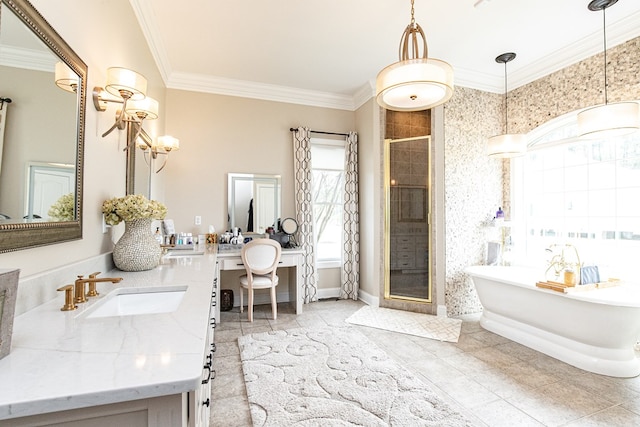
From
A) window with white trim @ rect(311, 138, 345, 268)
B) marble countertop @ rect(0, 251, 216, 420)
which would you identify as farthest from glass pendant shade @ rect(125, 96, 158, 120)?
window with white trim @ rect(311, 138, 345, 268)

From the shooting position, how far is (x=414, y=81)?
180cm

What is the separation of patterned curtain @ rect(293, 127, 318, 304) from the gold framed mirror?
9.24 feet

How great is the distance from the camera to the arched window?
2871 mm

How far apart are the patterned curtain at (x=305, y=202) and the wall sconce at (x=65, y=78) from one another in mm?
2866

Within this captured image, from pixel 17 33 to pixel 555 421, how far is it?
10.5 ft

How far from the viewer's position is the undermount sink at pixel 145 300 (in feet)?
4.67

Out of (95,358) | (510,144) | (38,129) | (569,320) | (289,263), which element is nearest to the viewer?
(95,358)

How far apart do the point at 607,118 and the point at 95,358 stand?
343cm

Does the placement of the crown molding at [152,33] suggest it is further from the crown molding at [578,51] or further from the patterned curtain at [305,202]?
the crown molding at [578,51]

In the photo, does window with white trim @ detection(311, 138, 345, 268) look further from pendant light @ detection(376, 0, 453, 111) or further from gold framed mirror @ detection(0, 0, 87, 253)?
gold framed mirror @ detection(0, 0, 87, 253)

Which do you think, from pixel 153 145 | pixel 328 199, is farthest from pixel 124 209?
pixel 328 199

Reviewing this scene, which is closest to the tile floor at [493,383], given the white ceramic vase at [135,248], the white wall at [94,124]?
the white ceramic vase at [135,248]

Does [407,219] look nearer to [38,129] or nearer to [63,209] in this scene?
[63,209]

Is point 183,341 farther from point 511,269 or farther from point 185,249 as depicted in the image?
point 511,269
